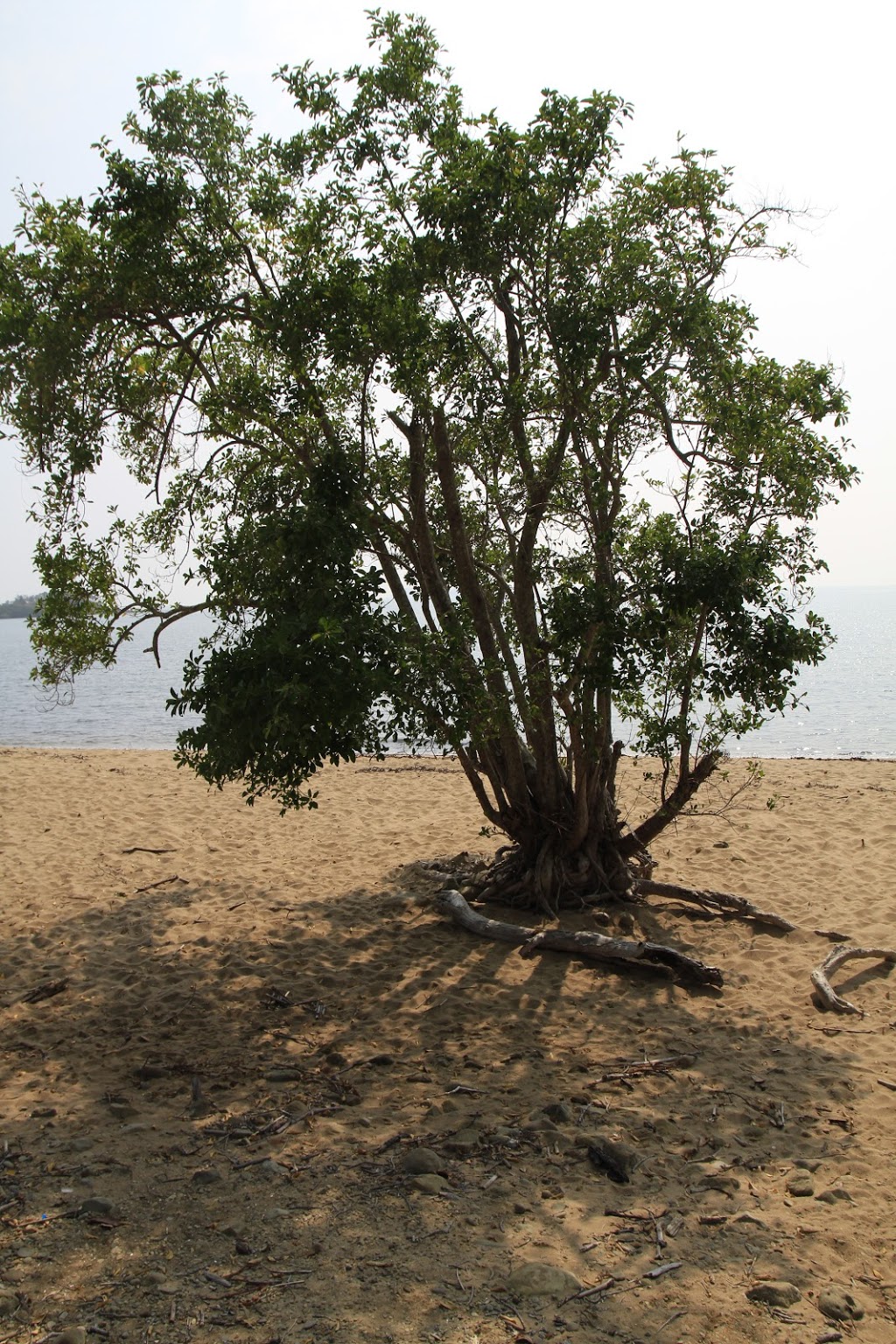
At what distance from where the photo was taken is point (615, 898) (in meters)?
9.89

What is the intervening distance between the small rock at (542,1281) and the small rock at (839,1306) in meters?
1.03

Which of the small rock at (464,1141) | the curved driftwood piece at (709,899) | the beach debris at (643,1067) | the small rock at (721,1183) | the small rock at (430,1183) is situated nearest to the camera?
the small rock at (430,1183)

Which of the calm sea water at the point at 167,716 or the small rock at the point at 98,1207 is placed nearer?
the small rock at the point at 98,1207

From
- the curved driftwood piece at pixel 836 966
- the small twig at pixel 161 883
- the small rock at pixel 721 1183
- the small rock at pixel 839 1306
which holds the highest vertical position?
the small twig at pixel 161 883

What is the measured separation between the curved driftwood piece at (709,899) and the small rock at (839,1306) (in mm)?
5416

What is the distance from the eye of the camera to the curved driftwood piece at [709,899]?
9812 mm

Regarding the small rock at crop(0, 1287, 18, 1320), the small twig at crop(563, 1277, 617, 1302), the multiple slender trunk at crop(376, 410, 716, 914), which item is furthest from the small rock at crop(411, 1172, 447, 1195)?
the multiple slender trunk at crop(376, 410, 716, 914)

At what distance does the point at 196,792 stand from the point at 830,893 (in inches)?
375

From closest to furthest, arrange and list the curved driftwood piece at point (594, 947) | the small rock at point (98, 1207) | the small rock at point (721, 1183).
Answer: the small rock at point (98, 1207) < the small rock at point (721, 1183) < the curved driftwood piece at point (594, 947)

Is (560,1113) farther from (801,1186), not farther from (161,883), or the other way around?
(161,883)

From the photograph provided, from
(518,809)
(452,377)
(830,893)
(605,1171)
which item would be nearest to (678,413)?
(452,377)

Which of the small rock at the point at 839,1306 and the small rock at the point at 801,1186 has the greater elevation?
the small rock at the point at 801,1186

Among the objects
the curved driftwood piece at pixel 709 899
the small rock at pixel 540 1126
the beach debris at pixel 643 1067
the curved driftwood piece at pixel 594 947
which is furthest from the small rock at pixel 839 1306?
the curved driftwood piece at pixel 709 899

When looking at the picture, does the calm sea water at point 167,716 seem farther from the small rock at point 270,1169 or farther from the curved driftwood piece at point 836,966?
the small rock at point 270,1169
